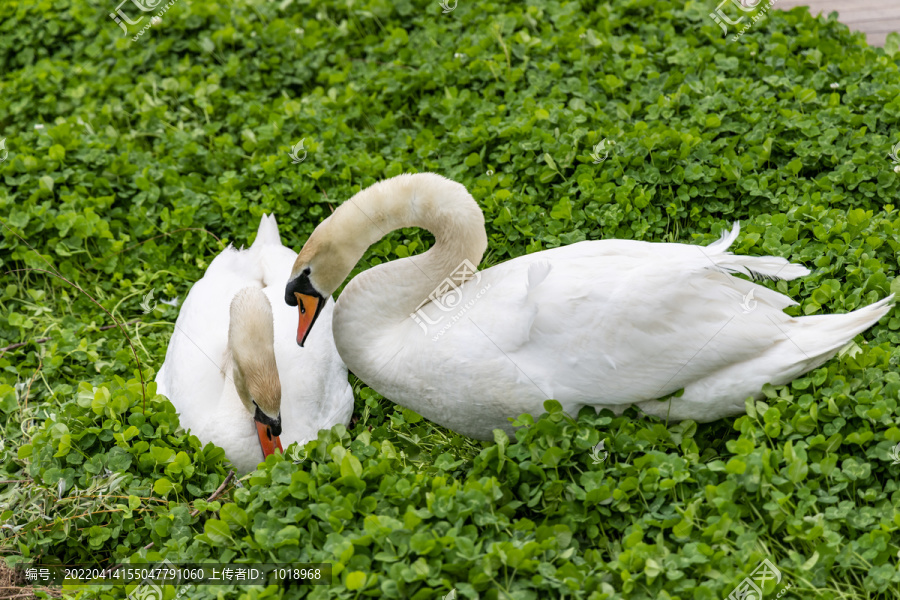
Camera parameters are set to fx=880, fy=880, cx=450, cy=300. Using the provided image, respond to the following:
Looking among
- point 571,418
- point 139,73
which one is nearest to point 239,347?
point 571,418

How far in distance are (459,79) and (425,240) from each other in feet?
4.44

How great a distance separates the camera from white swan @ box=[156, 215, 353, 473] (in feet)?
12.1

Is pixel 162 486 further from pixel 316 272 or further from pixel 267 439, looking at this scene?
pixel 316 272

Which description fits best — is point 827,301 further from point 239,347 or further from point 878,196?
point 239,347

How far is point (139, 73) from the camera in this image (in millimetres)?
6531
